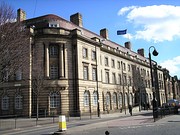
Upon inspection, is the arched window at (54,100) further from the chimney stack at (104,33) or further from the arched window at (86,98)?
the chimney stack at (104,33)

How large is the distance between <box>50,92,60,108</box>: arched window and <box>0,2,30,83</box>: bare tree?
16.6m

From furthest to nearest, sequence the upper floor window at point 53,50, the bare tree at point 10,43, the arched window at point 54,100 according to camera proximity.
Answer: the upper floor window at point 53,50, the arched window at point 54,100, the bare tree at point 10,43

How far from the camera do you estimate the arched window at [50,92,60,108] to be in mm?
37750

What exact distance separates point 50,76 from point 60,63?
9.00 ft

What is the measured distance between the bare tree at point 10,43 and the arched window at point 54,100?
16.6 m

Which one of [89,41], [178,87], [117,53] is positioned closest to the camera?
[89,41]

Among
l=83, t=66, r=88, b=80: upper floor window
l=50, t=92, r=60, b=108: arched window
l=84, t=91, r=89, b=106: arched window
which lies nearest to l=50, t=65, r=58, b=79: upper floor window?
l=50, t=92, r=60, b=108: arched window

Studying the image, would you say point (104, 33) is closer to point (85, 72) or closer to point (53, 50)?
point (85, 72)

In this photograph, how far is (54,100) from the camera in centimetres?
3791

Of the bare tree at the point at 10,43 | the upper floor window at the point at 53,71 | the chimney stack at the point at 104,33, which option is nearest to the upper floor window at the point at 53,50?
the upper floor window at the point at 53,71

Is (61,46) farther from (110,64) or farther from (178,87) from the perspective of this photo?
(178,87)

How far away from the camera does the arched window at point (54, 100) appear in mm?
37750

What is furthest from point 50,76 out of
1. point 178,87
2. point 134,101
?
point 178,87

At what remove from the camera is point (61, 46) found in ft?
131
